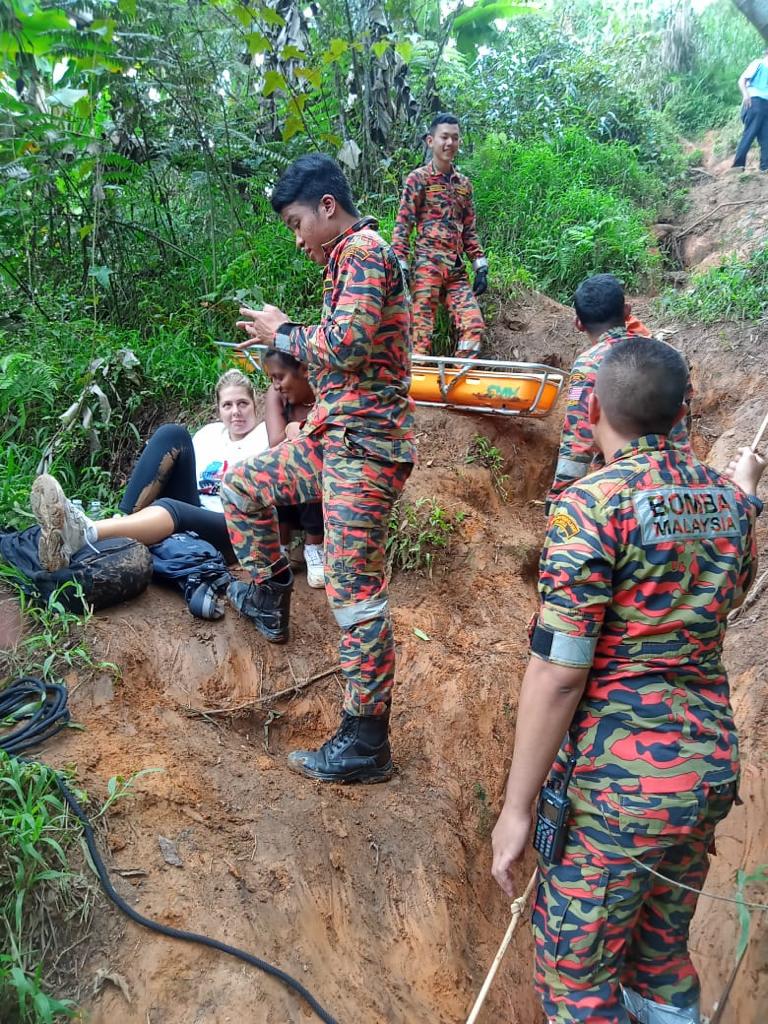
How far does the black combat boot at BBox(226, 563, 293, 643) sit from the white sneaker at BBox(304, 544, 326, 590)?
44 cm

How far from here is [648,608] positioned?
1591 millimetres

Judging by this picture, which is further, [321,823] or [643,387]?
[321,823]

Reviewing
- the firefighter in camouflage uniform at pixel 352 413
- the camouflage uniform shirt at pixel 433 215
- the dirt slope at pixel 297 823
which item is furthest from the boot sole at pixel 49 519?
the camouflage uniform shirt at pixel 433 215

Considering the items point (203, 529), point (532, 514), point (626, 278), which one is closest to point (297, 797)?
point (203, 529)

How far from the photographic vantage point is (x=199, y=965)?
202 cm

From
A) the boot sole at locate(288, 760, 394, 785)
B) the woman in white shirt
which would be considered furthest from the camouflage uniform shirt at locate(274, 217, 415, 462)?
the boot sole at locate(288, 760, 394, 785)

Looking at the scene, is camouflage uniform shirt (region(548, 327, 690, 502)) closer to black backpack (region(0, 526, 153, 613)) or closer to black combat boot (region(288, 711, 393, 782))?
black combat boot (region(288, 711, 393, 782))

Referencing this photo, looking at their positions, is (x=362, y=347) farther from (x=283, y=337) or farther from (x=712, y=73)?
(x=712, y=73)

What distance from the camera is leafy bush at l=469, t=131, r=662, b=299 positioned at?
23.3 feet

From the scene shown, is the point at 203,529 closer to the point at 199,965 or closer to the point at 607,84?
the point at 199,965

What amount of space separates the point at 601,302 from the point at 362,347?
71.5 inches

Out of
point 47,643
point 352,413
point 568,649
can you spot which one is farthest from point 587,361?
point 47,643

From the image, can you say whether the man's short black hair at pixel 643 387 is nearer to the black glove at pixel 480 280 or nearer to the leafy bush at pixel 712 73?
the black glove at pixel 480 280

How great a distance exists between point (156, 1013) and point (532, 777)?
3.91 feet
